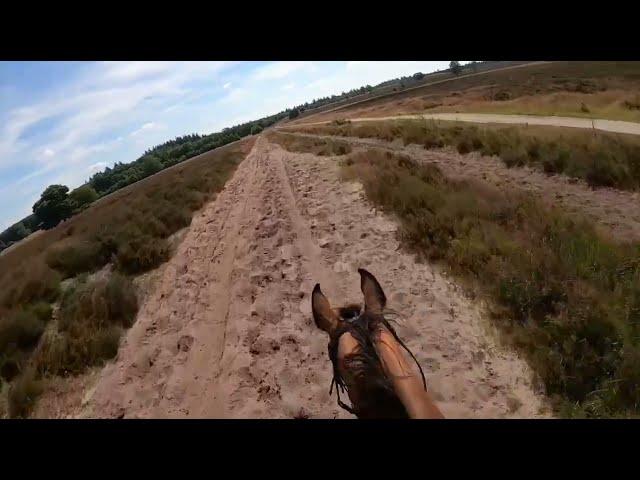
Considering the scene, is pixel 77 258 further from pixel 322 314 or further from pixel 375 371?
pixel 375 371

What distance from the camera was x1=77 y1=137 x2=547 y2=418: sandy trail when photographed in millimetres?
3637

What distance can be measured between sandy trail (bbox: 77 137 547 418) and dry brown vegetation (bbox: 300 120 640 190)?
4669mm

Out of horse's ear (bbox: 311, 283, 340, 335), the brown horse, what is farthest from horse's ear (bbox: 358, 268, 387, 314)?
horse's ear (bbox: 311, 283, 340, 335)

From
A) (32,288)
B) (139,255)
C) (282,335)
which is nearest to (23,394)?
(282,335)

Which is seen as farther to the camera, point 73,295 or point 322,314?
point 73,295

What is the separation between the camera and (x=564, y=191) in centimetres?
828

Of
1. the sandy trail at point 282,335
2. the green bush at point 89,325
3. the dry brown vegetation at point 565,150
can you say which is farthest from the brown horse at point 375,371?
the dry brown vegetation at point 565,150

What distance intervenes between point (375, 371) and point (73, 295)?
6.47m

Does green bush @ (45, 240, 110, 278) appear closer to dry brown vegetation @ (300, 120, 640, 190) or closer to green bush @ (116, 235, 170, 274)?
green bush @ (116, 235, 170, 274)

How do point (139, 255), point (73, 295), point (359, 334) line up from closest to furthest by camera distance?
point (359, 334) < point (73, 295) < point (139, 255)

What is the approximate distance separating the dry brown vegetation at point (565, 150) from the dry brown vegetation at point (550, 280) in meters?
2.09

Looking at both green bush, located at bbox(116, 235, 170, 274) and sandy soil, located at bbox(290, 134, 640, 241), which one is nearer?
sandy soil, located at bbox(290, 134, 640, 241)

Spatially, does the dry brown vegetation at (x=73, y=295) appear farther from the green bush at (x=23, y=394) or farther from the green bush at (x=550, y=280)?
the green bush at (x=550, y=280)
